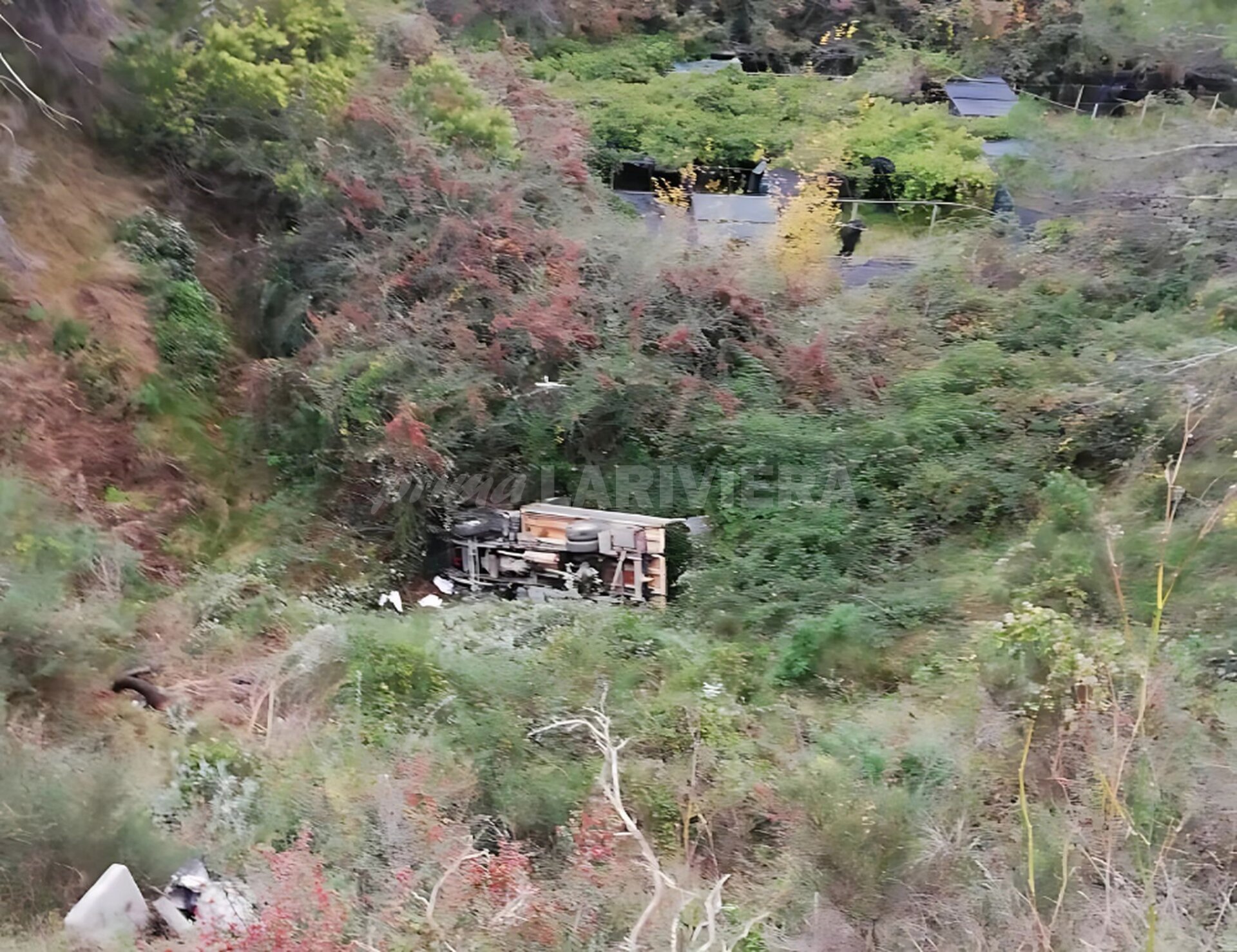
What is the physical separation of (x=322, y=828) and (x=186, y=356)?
19.5 ft

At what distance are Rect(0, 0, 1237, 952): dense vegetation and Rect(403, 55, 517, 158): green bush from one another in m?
0.04

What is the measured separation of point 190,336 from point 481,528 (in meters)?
3.71

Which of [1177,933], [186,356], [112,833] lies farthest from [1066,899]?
[186,356]

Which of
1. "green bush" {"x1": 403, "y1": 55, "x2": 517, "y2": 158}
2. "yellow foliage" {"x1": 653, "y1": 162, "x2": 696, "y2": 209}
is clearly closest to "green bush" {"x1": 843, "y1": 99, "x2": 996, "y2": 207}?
"yellow foliage" {"x1": 653, "y1": 162, "x2": 696, "y2": 209}

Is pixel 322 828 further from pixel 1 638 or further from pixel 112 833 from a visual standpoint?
pixel 1 638

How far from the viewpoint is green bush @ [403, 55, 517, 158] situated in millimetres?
9656

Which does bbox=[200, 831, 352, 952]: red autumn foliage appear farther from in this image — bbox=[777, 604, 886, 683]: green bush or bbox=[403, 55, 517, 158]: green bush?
bbox=[403, 55, 517, 158]: green bush

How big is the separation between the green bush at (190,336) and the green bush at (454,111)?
3.05 meters

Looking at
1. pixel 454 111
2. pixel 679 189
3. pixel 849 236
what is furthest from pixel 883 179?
pixel 454 111

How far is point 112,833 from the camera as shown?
161 inches

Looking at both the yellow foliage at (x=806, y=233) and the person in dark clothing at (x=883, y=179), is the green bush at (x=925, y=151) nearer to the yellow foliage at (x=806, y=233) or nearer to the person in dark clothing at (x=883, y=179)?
the person in dark clothing at (x=883, y=179)

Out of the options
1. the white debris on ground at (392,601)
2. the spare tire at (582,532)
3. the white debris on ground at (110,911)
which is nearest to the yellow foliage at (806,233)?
the spare tire at (582,532)

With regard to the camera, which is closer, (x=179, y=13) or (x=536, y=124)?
(x=179, y=13)

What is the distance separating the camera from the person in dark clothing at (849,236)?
1032 centimetres
